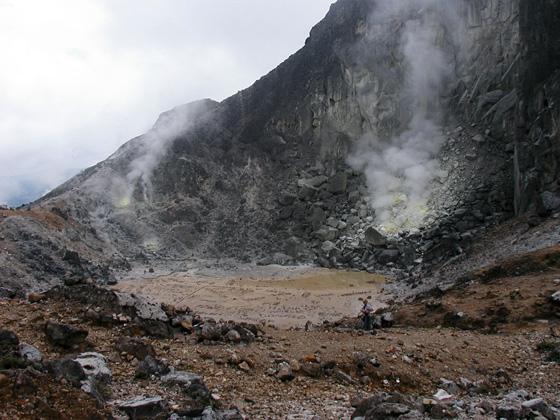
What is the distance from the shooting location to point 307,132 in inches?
1615

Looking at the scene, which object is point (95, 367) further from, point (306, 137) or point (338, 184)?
point (306, 137)

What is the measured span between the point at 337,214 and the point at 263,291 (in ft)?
42.2

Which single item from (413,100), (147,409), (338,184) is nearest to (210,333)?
(147,409)

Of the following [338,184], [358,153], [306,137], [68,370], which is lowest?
[68,370]

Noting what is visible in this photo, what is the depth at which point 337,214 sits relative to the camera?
33594 mm

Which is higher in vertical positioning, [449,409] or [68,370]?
[68,370]

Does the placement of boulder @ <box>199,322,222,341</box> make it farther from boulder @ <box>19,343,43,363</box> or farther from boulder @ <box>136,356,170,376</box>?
boulder @ <box>19,343,43,363</box>

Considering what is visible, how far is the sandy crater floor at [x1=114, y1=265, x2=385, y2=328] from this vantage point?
17891 millimetres

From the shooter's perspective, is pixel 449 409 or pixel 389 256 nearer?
pixel 449 409

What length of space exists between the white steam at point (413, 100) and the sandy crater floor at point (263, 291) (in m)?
8.86

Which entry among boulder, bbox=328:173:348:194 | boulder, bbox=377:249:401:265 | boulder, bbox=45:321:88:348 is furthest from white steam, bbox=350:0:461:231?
boulder, bbox=45:321:88:348

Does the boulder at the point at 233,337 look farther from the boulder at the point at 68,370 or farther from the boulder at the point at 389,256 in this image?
the boulder at the point at 389,256

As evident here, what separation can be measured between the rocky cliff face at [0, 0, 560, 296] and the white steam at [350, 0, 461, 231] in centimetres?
11

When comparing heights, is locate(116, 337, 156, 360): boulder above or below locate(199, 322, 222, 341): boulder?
above
